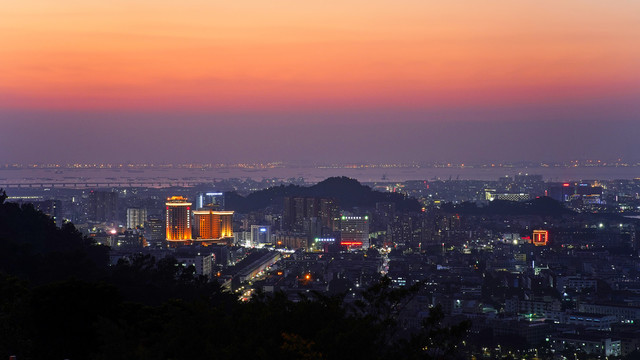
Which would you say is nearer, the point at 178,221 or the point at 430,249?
the point at 430,249

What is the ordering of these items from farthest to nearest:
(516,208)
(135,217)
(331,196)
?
(331,196), (516,208), (135,217)

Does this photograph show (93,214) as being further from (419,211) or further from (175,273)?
(175,273)

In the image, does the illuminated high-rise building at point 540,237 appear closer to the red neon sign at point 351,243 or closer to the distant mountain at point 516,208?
the red neon sign at point 351,243

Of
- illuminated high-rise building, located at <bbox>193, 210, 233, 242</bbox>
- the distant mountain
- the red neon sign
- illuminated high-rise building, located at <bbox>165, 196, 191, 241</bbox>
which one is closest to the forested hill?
the distant mountain

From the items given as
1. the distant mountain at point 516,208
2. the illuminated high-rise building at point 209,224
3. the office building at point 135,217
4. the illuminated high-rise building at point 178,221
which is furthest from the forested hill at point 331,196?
the illuminated high-rise building at point 178,221

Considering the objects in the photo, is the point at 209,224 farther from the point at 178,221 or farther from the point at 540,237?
the point at 540,237

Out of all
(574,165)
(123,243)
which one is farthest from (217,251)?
(574,165)

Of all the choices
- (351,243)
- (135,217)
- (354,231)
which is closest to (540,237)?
(351,243)

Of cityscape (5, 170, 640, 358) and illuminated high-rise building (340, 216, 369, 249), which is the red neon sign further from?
cityscape (5, 170, 640, 358)
